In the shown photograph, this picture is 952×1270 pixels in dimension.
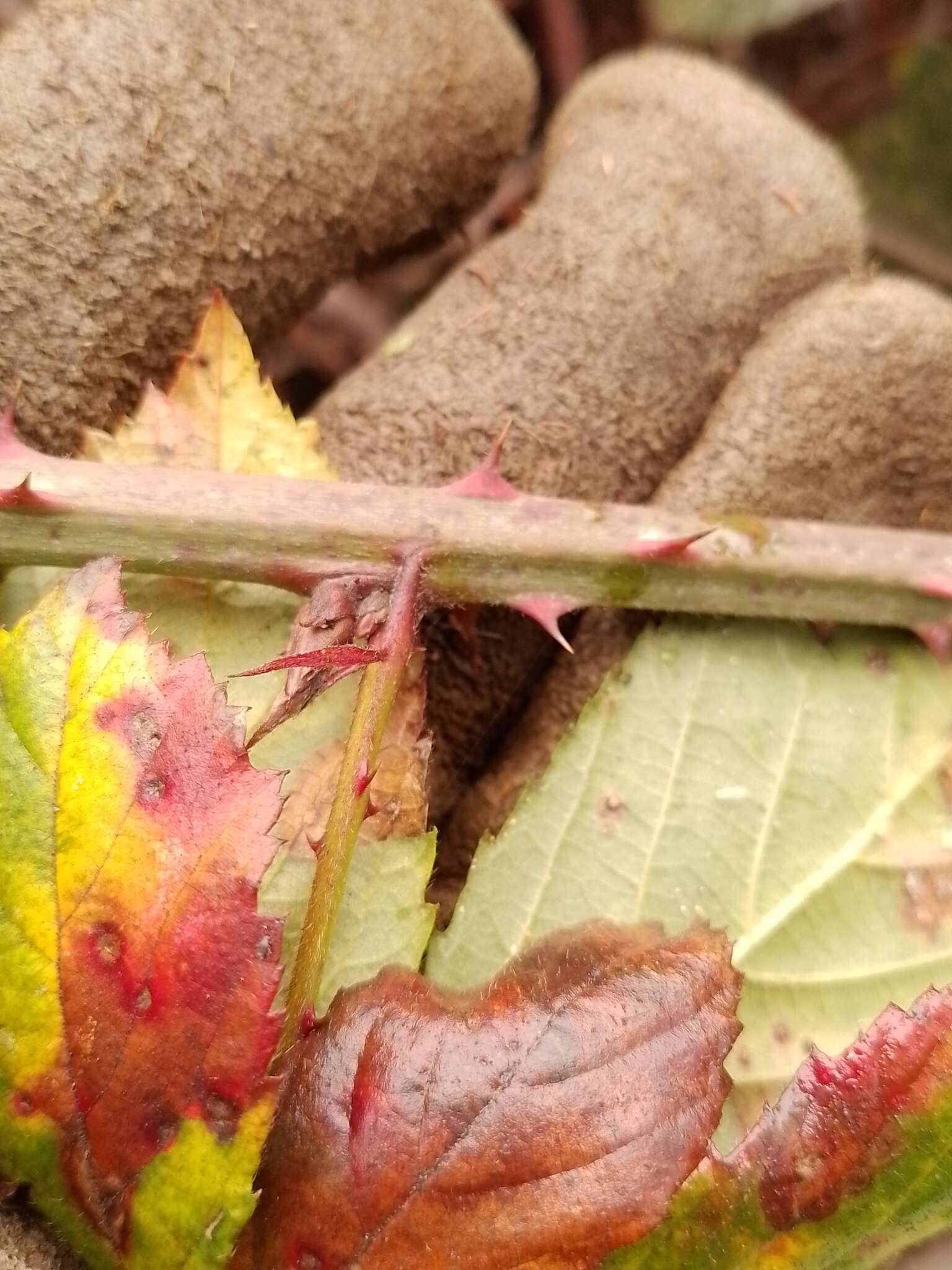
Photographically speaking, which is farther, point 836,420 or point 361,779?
point 836,420

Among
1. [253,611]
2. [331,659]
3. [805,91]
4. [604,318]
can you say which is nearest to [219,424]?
[253,611]

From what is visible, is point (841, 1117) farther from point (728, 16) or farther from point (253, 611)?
point (728, 16)

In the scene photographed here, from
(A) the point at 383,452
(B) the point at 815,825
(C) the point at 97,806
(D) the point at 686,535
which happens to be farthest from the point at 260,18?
(B) the point at 815,825

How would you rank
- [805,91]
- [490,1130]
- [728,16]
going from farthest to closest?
1. [805,91]
2. [728,16]
3. [490,1130]

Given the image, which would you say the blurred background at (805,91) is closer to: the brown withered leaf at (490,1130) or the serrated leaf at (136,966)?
the serrated leaf at (136,966)

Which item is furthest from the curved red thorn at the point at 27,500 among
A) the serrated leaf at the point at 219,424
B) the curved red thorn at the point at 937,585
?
the curved red thorn at the point at 937,585

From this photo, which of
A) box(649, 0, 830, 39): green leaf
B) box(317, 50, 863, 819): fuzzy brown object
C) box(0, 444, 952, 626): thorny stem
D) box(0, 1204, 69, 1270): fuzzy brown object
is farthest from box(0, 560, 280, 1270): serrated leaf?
box(649, 0, 830, 39): green leaf

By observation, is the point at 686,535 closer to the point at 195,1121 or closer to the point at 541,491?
the point at 541,491

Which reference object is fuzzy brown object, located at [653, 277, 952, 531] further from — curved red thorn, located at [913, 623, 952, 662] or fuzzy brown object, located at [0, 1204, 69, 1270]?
fuzzy brown object, located at [0, 1204, 69, 1270]
